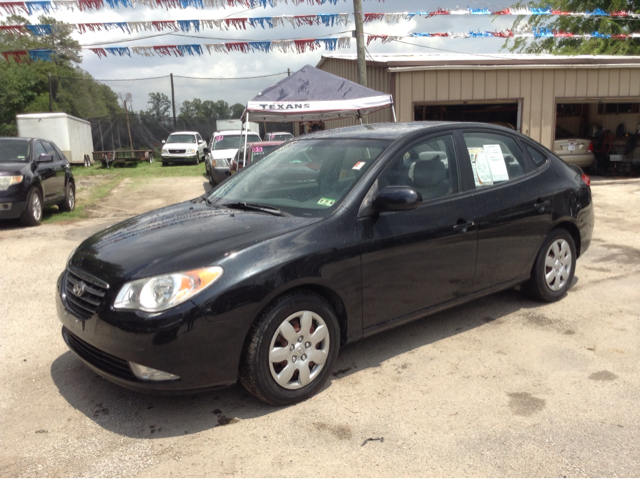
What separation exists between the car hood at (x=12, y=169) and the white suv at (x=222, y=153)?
4.61 meters

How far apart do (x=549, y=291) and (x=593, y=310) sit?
15.5 inches

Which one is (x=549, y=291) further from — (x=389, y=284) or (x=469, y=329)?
(x=389, y=284)

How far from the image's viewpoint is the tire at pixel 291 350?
323 cm

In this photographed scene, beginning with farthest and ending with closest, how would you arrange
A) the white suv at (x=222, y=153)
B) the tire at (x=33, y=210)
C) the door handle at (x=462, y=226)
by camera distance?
the white suv at (x=222, y=153)
the tire at (x=33, y=210)
the door handle at (x=462, y=226)

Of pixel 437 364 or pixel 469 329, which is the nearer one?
pixel 437 364

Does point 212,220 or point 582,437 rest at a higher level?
point 212,220

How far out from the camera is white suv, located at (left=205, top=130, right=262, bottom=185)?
15258 millimetres

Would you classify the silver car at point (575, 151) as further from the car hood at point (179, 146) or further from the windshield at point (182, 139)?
the windshield at point (182, 139)

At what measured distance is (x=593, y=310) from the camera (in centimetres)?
500

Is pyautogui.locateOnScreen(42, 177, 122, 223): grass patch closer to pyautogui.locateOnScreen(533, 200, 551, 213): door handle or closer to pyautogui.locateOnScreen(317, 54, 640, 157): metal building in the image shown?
pyautogui.locateOnScreen(317, 54, 640, 157): metal building

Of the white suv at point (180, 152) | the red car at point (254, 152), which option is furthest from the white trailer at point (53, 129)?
the red car at point (254, 152)

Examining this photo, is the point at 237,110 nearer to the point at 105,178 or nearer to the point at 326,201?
the point at 105,178

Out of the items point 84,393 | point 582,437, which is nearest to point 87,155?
point 84,393

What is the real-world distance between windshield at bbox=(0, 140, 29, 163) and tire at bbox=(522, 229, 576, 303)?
868 centimetres
